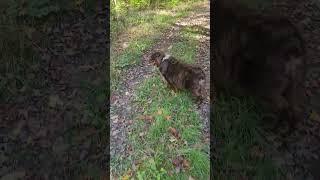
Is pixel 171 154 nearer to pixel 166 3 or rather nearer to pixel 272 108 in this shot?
pixel 272 108

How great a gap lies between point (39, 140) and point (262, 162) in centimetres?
187

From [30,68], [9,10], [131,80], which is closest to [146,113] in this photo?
[131,80]

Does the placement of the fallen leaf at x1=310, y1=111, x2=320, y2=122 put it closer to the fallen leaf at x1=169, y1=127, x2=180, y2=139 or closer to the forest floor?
the fallen leaf at x1=169, y1=127, x2=180, y2=139

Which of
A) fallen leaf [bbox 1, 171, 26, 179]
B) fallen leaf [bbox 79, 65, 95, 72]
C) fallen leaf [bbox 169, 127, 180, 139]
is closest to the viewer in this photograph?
fallen leaf [bbox 1, 171, 26, 179]

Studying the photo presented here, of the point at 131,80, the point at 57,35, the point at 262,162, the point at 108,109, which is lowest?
the point at 262,162

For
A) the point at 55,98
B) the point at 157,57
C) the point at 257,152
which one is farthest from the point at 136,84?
the point at 257,152

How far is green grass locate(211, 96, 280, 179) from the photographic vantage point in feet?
10.7

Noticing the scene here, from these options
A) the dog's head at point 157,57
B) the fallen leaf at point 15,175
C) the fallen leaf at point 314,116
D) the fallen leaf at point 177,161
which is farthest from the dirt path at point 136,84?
the fallen leaf at point 314,116

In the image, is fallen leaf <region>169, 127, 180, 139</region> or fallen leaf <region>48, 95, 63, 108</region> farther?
fallen leaf <region>48, 95, 63, 108</region>

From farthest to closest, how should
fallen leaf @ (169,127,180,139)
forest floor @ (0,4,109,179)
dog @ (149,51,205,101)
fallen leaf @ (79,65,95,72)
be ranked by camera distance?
fallen leaf @ (79,65,95,72), dog @ (149,51,205,101), fallen leaf @ (169,127,180,139), forest floor @ (0,4,109,179)

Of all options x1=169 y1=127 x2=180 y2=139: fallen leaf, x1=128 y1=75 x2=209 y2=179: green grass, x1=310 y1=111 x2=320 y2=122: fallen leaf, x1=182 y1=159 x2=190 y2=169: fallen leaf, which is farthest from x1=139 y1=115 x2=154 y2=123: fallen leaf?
x1=310 y1=111 x2=320 y2=122: fallen leaf

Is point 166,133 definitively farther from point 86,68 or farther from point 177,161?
point 86,68

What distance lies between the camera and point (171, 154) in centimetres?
335

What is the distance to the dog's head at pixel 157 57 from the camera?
12.2ft
